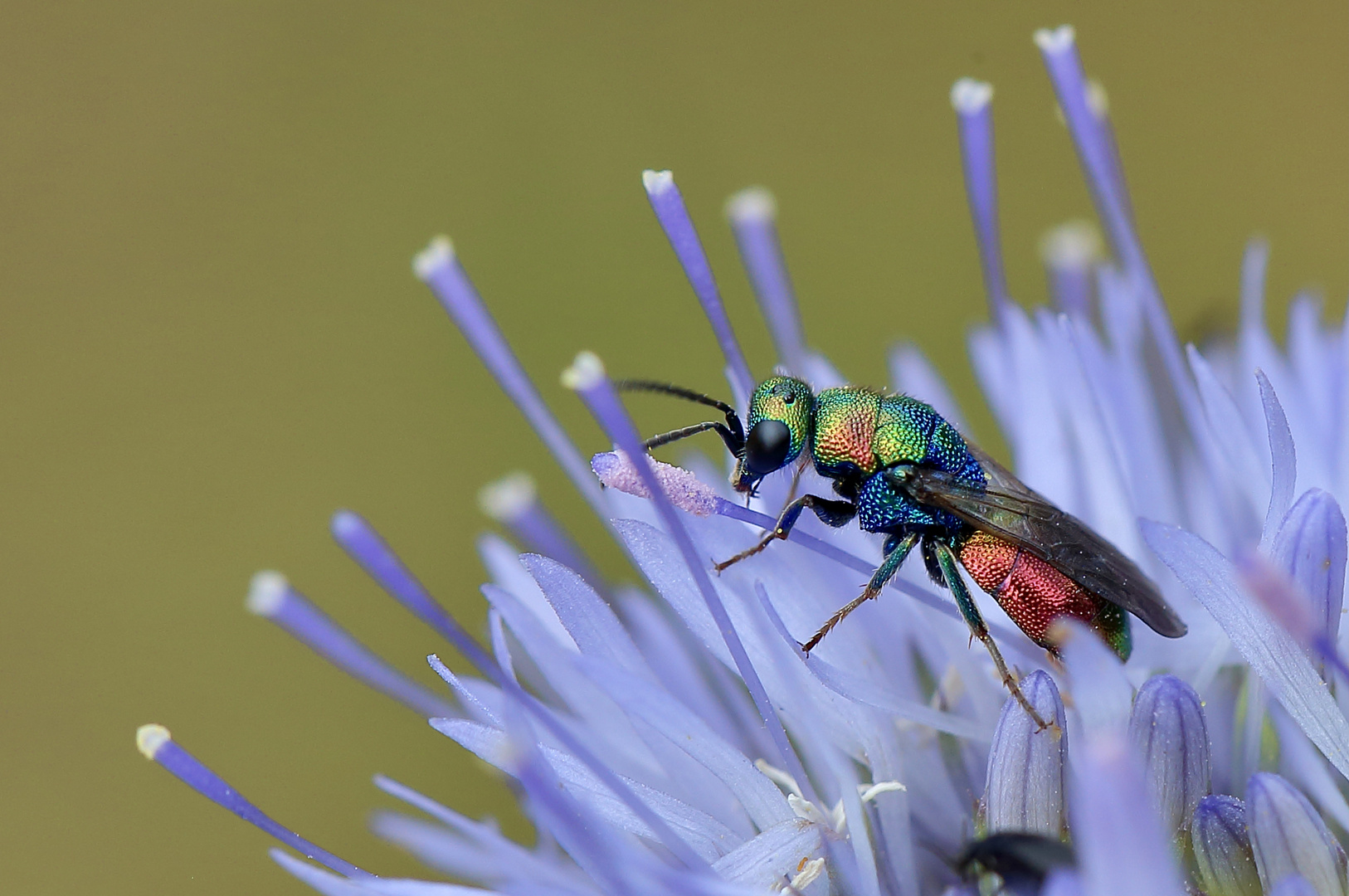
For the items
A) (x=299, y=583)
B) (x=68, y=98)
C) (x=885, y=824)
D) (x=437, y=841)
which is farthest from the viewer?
(x=68, y=98)

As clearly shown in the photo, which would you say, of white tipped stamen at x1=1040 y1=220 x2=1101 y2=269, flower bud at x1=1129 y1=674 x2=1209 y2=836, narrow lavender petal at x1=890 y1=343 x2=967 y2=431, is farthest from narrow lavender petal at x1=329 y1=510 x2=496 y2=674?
white tipped stamen at x1=1040 y1=220 x2=1101 y2=269

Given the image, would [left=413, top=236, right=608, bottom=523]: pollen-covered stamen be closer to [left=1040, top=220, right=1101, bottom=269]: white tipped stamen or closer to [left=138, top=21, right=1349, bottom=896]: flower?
[left=138, top=21, right=1349, bottom=896]: flower

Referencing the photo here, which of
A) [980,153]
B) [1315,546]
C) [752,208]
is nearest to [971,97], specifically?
[980,153]

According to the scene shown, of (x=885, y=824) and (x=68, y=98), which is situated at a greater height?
(x=68, y=98)

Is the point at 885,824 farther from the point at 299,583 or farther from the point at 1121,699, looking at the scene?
the point at 299,583

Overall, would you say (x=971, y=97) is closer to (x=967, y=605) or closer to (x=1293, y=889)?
(x=967, y=605)

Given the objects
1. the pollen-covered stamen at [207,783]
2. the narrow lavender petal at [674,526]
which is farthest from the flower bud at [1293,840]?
the pollen-covered stamen at [207,783]

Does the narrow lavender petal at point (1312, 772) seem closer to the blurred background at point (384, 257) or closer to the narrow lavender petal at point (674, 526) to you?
the narrow lavender petal at point (674, 526)

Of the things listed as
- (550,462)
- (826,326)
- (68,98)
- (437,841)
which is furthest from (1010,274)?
(437,841)
